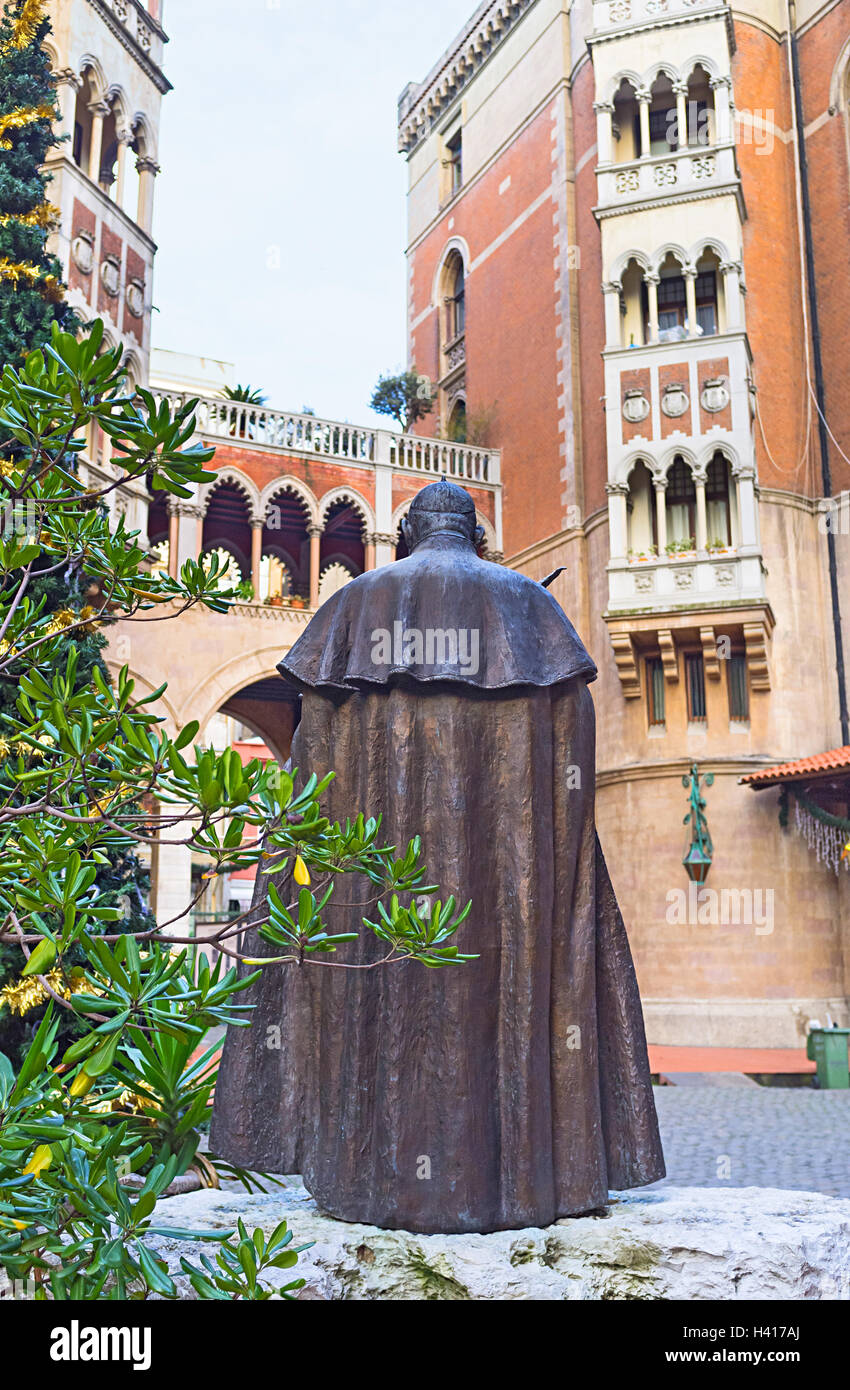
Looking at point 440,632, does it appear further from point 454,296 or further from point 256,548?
point 454,296

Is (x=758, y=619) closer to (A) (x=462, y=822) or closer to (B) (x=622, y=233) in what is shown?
(B) (x=622, y=233)

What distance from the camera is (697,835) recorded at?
1953 centimetres

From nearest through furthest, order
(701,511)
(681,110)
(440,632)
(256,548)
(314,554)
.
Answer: (440,632) → (701,511) → (681,110) → (256,548) → (314,554)

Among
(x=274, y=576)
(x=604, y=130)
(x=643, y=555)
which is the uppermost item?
(x=604, y=130)

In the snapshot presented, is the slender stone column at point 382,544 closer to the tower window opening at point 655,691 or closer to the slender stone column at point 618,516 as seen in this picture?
the slender stone column at point 618,516

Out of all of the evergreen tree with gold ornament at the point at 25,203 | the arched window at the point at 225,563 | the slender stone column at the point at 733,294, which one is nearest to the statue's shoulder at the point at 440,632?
the arched window at the point at 225,563

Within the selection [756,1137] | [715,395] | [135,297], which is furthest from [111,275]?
[756,1137]

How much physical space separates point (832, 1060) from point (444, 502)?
12449mm

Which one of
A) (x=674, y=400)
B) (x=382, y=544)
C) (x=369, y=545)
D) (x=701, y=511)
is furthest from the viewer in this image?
(x=382, y=544)

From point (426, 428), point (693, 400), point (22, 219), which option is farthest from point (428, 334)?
point (22, 219)

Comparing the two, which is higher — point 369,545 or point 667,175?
point 667,175

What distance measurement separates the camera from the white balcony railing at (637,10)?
2091 centimetres

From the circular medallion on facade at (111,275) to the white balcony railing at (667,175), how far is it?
8614mm
